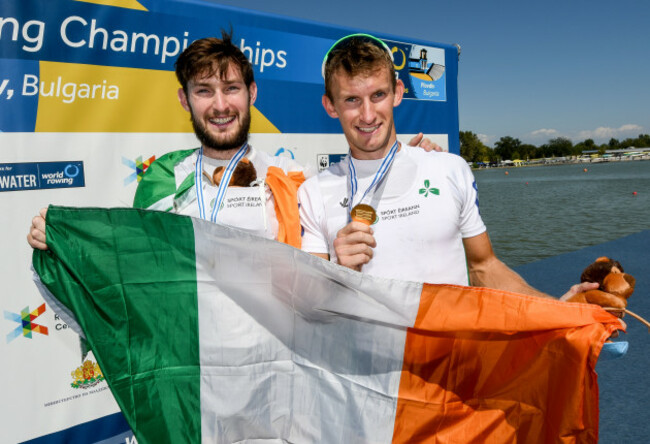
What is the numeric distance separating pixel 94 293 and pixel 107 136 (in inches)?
48.7

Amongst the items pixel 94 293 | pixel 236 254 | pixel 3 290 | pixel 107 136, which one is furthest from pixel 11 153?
pixel 236 254

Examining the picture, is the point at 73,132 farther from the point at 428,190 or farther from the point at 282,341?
the point at 428,190

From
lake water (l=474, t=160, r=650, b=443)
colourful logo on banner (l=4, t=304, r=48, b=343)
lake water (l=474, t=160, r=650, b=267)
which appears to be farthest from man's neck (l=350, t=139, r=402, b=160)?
lake water (l=474, t=160, r=650, b=267)

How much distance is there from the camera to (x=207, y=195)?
240cm

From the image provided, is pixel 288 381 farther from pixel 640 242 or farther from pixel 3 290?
pixel 640 242

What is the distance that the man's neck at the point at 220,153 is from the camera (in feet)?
8.21

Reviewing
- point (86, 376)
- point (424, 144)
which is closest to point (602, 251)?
point (424, 144)

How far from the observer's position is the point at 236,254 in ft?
6.53

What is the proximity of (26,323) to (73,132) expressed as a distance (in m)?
1.15

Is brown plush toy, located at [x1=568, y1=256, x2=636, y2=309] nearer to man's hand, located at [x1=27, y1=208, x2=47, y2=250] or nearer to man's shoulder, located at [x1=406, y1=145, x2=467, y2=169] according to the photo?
man's shoulder, located at [x1=406, y1=145, x2=467, y2=169]

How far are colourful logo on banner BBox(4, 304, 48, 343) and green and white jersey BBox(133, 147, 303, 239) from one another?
89cm

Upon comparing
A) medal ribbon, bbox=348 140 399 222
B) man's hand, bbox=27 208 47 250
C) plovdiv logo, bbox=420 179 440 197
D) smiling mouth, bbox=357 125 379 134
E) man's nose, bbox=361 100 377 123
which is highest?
man's nose, bbox=361 100 377 123

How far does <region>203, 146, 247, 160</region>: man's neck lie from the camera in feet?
8.21

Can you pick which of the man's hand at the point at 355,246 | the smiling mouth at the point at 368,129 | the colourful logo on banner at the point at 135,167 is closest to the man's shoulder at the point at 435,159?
the smiling mouth at the point at 368,129
